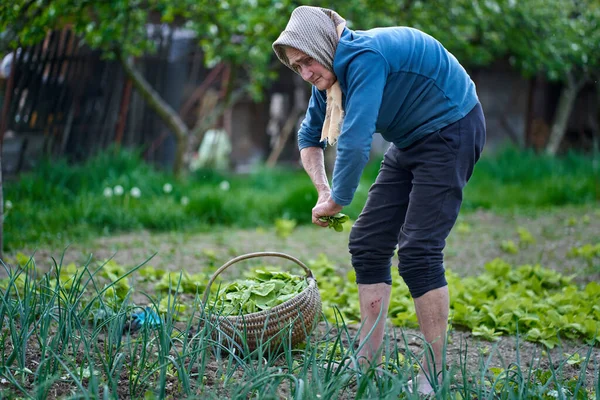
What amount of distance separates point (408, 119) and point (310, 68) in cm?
40

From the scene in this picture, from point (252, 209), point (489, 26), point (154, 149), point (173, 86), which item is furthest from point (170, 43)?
point (489, 26)

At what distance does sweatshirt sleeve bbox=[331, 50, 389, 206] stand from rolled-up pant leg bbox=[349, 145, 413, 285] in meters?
0.36

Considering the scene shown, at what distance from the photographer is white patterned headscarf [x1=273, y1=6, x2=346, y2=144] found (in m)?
2.31

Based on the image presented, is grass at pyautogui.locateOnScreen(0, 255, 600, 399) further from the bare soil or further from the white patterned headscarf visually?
the bare soil

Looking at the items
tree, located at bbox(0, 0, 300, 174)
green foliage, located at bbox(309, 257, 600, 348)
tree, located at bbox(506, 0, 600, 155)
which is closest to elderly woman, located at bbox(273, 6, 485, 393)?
green foliage, located at bbox(309, 257, 600, 348)

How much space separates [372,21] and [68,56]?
10.9 feet

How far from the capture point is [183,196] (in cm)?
698

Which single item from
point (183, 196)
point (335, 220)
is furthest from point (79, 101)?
point (335, 220)

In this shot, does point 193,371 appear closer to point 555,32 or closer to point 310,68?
point 310,68

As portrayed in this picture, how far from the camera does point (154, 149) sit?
8.94 metres

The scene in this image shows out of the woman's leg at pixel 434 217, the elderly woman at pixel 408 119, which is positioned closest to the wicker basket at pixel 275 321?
the elderly woman at pixel 408 119

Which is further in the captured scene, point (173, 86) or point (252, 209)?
point (173, 86)

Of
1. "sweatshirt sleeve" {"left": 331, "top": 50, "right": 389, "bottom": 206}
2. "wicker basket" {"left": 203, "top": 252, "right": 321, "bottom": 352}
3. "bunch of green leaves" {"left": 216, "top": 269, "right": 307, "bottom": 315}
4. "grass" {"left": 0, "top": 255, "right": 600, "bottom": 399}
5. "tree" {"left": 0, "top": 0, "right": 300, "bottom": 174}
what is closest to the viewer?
"grass" {"left": 0, "top": 255, "right": 600, "bottom": 399}

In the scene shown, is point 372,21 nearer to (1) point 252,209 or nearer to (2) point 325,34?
(1) point 252,209
